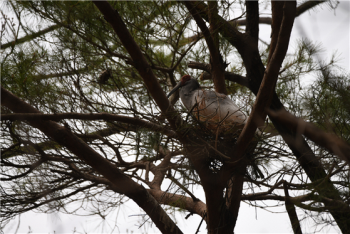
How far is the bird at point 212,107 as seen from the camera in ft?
9.17

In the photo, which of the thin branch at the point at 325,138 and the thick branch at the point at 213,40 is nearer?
the thin branch at the point at 325,138

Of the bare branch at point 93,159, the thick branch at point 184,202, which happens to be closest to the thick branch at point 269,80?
the bare branch at point 93,159

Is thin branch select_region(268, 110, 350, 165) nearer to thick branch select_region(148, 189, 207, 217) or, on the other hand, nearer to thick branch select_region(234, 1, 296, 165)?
thick branch select_region(234, 1, 296, 165)

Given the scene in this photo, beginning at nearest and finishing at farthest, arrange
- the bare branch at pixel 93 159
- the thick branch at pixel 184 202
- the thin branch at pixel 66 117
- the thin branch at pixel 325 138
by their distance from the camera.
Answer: the thin branch at pixel 325 138
the thin branch at pixel 66 117
the bare branch at pixel 93 159
the thick branch at pixel 184 202

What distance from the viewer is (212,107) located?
3090 mm

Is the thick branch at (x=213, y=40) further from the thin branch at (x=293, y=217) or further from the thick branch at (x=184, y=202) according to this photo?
the thin branch at (x=293, y=217)

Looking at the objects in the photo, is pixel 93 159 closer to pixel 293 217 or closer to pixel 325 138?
pixel 293 217

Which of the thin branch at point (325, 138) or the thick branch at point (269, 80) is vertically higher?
the thick branch at point (269, 80)

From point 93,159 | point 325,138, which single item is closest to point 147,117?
point 93,159

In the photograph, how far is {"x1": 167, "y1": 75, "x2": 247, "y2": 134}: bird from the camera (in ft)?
9.17

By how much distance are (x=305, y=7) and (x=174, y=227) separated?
254 centimetres

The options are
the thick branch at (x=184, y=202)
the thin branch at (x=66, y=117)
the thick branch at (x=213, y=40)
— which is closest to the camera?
the thin branch at (x=66, y=117)

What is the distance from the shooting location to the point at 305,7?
10.5 ft

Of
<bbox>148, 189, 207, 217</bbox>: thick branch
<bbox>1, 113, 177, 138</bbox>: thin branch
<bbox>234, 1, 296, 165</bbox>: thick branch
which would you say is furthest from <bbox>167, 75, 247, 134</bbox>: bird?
<bbox>148, 189, 207, 217</bbox>: thick branch
